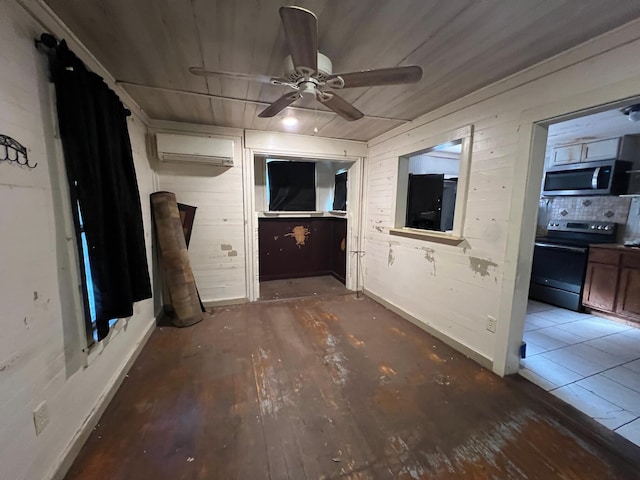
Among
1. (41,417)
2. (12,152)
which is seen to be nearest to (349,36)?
(12,152)

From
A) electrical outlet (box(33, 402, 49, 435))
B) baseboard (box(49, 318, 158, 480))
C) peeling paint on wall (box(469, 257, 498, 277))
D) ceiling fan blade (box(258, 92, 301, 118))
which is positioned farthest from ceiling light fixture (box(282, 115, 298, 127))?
electrical outlet (box(33, 402, 49, 435))

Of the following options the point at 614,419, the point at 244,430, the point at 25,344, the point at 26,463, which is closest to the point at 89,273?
the point at 25,344

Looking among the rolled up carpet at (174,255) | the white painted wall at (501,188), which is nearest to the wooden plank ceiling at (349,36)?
the white painted wall at (501,188)

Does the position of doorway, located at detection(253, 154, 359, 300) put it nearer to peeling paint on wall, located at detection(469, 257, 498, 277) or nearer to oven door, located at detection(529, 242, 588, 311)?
peeling paint on wall, located at detection(469, 257, 498, 277)

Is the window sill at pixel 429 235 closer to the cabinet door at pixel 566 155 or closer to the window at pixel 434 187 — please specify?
the window at pixel 434 187

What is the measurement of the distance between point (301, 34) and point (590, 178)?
13.5ft

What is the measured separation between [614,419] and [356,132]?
A: 325cm

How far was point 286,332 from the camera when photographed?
2.71 m

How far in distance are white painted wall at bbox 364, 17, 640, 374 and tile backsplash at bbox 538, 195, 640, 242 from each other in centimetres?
264

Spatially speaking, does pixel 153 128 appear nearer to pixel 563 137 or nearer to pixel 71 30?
pixel 71 30

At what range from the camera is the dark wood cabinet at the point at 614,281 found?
2854 millimetres

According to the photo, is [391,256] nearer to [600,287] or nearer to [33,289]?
[600,287]

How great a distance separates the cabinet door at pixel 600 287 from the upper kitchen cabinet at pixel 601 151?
1.38 meters

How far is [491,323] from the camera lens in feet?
6.86
